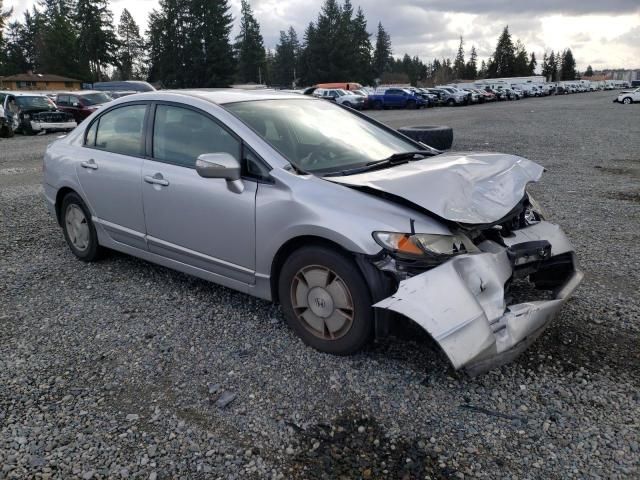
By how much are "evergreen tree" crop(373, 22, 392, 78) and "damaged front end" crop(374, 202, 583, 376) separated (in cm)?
11717

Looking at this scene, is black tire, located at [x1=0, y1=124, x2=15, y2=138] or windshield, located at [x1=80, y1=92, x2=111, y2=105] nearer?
black tire, located at [x1=0, y1=124, x2=15, y2=138]

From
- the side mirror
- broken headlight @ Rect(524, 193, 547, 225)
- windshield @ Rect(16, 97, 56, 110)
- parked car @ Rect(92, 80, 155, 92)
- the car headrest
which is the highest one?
parked car @ Rect(92, 80, 155, 92)

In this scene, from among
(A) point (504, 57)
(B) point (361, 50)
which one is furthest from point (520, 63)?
(B) point (361, 50)

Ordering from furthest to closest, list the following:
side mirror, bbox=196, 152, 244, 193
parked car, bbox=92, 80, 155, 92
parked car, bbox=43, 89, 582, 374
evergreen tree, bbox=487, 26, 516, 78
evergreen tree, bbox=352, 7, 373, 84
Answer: evergreen tree, bbox=487, 26, 516, 78, evergreen tree, bbox=352, 7, 373, 84, parked car, bbox=92, 80, 155, 92, side mirror, bbox=196, 152, 244, 193, parked car, bbox=43, 89, 582, 374

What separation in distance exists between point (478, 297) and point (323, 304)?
0.92 meters

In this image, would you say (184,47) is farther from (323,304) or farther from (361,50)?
(323,304)

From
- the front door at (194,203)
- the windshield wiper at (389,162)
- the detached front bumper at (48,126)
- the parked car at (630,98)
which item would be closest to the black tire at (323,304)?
the front door at (194,203)

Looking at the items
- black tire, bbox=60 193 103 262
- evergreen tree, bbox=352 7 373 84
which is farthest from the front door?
evergreen tree, bbox=352 7 373 84

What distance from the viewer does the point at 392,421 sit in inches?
109

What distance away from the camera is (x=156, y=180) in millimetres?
4098

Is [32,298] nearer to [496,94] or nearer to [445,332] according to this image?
[445,332]

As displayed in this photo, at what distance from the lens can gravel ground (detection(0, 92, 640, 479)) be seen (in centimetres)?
249

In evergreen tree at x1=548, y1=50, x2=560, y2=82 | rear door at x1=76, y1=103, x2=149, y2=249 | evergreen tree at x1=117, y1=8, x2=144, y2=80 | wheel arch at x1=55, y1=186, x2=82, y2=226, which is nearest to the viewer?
rear door at x1=76, y1=103, x2=149, y2=249

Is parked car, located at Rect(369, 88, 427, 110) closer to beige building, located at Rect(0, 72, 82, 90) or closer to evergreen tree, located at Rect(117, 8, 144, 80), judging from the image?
beige building, located at Rect(0, 72, 82, 90)
